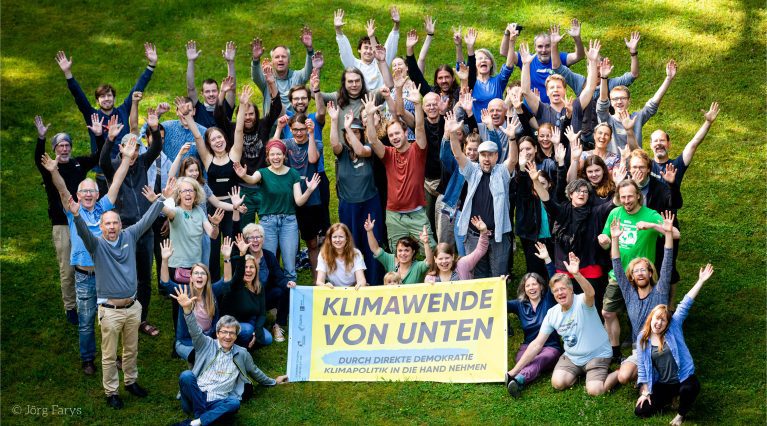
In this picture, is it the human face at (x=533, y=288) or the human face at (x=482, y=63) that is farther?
the human face at (x=482, y=63)

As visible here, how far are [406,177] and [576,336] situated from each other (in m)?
3.24

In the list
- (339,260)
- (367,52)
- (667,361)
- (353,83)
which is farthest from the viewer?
(367,52)

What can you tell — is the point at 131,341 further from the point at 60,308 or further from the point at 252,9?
the point at 252,9

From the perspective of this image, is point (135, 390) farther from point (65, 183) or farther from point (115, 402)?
point (65, 183)

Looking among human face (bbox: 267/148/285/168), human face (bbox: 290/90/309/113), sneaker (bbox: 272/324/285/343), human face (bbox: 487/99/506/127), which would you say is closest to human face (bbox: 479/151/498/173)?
human face (bbox: 487/99/506/127)

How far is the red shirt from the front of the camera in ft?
50.9

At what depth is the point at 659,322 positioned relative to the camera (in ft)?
42.0

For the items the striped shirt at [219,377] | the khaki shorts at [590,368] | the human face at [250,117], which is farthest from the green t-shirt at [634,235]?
the human face at [250,117]

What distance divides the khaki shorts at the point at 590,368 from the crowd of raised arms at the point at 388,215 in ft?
0.09

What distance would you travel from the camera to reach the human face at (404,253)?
585 inches

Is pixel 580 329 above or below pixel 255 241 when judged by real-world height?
below

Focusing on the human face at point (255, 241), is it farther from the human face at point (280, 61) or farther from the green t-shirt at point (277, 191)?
the human face at point (280, 61)

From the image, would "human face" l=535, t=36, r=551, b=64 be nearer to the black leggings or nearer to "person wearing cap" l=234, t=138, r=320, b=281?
"person wearing cap" l=234, t=138, r=320, b=281

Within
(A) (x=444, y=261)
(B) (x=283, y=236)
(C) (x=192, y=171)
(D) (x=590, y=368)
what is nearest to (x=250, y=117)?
(C) (x=192, y=171)
